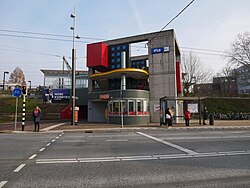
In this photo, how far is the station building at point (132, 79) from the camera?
74.1 feet

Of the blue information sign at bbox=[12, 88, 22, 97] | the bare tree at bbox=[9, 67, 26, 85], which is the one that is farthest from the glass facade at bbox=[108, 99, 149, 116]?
the bare tree at bbox=[9, 67, 26, 85]

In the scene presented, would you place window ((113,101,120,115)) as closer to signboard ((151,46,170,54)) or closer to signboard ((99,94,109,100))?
signboard ((99,94,109,100))

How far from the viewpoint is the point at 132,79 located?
27047mm

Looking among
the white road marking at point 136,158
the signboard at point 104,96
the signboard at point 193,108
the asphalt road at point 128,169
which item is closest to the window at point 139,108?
the signboard at point 104,96

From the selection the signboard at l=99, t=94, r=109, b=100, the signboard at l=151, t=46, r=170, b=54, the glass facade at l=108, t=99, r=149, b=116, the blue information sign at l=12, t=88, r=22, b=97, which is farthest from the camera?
the signboard at l=151, t=46, r=170, b=54

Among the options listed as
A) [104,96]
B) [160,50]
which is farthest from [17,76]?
[160,50]

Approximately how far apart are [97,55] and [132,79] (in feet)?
18.3

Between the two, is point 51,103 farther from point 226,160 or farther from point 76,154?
point 226,160

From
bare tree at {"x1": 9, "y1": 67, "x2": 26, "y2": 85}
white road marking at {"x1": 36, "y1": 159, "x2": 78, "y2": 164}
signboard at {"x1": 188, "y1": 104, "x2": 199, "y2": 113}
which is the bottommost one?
white road marking at {"x1": 36, "y1": 159, "x2": 78, "y2": 164}

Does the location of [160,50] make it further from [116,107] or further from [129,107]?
[116,107]

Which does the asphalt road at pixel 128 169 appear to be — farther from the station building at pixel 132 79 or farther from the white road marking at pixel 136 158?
the station building at pixel 132 79

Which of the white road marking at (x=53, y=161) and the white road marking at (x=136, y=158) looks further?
the white road marking at (x=136, y=158)

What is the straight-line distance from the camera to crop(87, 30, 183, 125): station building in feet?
A: 74.1

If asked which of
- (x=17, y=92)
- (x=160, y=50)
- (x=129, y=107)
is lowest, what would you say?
(x=129, y=107)
